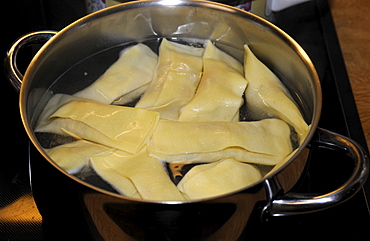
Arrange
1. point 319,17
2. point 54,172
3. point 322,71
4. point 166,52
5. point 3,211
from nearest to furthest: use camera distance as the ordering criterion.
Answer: point 54,172, point 3,211, point 166,52, point 322,71, point 319,17

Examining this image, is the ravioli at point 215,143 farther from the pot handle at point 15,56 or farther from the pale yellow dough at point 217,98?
the pot handle at point 15,56

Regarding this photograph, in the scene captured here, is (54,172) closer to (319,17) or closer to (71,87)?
(71,87)

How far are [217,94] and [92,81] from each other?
0.24 meters

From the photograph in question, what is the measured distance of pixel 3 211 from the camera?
30.1 inches

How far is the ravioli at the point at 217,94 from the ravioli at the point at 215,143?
1.5 inches

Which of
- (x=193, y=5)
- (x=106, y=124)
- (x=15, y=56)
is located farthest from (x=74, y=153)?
(x=193, y=5)

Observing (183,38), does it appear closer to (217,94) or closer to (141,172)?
(217,94)

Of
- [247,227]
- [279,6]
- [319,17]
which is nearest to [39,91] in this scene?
[247,227]

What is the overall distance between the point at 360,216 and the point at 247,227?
10.3 inches

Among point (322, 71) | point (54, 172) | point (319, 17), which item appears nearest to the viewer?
point (54, 172)

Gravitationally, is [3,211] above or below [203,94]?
below

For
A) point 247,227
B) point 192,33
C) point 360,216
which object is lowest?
point 360,216

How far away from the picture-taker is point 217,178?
661 millimetres

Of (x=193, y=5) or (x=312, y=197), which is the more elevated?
(x=193, y=5)
